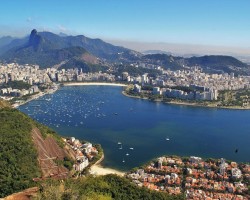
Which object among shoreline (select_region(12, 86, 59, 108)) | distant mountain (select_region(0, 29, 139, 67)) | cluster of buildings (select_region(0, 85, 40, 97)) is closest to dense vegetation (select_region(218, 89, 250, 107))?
shoreline (select_region(12, 86, 59, 108))

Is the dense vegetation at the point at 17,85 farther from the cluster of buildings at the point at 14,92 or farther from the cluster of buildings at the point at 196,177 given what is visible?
the cluster of buildings at the point at 196,177

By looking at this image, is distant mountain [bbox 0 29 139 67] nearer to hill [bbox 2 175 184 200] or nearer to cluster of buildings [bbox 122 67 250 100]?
cluster of buildings [bbox 122 67 250 100]

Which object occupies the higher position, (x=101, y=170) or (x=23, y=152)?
(x=23, y=152)

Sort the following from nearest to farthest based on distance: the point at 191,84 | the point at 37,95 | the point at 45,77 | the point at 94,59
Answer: the point at 37,95 → the point at 191,84 → the point at 45,77 → the point at 94,59

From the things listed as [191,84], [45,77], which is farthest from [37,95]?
[191,84]

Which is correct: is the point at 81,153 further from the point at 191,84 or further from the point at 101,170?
the point at 191,84

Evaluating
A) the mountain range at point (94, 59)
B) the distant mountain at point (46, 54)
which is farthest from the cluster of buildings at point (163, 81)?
the distant mountain at point (46, 54)

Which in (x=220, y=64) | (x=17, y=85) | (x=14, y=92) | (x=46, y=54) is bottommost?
(x=14, y=92)
